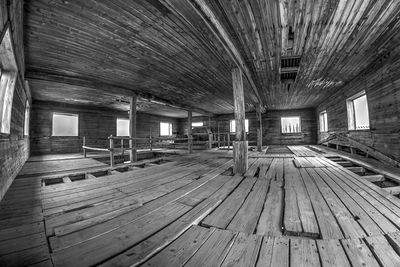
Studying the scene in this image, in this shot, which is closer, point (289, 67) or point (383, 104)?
point (383, 104)

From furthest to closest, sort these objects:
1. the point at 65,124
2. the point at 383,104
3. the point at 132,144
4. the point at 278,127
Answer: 1. the point at 278,127
2. the point at 65,124
3. the point at 132,144
4. the point at 383,104

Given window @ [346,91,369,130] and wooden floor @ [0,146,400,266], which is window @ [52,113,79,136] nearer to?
wooden floor @ [0,146,400,266]

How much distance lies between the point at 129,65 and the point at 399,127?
855 centimetres

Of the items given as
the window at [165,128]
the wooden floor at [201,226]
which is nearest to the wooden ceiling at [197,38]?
the wooden floor at [201,226]

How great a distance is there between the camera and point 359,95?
691 centimetres

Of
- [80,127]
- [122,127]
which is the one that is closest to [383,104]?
[122,127]

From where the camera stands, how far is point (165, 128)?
58.9ft

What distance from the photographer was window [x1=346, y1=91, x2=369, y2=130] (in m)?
7.03

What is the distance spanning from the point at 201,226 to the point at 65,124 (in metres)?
13.0

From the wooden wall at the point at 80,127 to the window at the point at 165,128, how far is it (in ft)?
10.3

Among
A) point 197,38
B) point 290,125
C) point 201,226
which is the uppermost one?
point 197,38

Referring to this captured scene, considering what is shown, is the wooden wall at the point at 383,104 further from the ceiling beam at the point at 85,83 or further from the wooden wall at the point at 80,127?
the wooden wall at the point at 80,127

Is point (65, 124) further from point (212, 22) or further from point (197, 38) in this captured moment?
point (212, 22)

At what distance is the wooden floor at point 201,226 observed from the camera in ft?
4.04
